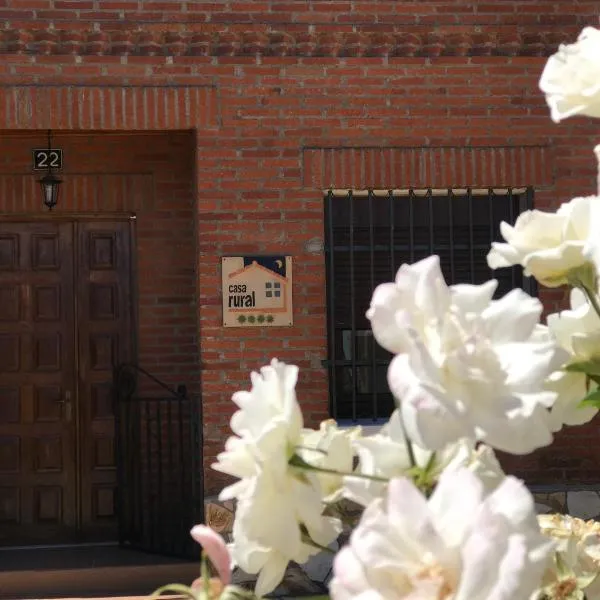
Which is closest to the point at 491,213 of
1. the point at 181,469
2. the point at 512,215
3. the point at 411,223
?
the point at 512,215

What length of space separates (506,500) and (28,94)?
22.8 ft

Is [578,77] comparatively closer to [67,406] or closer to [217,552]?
[217,552]

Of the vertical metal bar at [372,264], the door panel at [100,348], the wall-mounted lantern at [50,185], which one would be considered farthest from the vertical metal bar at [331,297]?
the wall-mounted lantern at [50,185]

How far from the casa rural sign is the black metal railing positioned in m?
0.82

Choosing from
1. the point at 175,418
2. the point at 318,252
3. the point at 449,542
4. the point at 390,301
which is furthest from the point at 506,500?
the point at 175,418

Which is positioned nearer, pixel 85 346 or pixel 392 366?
pixel 392 366

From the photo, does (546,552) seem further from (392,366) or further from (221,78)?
(221,78)

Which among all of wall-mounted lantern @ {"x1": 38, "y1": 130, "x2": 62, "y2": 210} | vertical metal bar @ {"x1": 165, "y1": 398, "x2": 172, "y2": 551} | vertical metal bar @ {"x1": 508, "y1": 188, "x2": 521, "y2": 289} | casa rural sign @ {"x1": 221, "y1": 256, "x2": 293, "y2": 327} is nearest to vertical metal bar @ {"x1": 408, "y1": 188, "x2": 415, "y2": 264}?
vertical metal bar @ {"x1": 508, "y1": 188, "x2": 521, "y2": 289}

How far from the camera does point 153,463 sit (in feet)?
27.1

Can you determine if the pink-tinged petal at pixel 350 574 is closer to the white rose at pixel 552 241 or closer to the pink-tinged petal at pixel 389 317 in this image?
the pink-tinged petal at pixel 389 317

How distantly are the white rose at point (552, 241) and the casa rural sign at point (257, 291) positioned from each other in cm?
640

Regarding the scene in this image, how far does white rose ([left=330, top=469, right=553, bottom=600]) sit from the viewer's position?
67 centimetres

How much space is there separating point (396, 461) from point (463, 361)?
129 mm

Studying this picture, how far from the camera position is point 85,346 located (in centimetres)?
847
